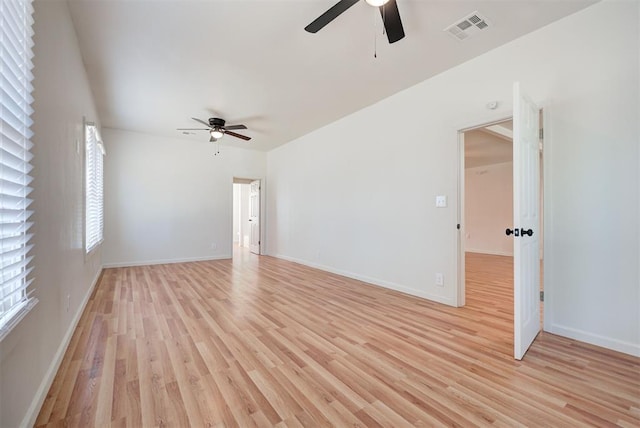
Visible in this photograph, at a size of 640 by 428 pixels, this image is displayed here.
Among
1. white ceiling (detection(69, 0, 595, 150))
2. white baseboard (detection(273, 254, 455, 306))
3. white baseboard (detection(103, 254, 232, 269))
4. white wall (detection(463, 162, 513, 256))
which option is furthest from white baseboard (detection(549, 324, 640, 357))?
white baseboard (detection(103, 254, 232, 269))

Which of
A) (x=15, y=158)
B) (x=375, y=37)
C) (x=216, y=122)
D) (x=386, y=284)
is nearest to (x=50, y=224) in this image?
(x=15, y=158)

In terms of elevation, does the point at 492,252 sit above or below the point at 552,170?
below

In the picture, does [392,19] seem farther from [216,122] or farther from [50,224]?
[216,122]

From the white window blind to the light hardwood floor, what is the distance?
0.71m

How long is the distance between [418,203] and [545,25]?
2.01 m

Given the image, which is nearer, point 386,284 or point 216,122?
point 386,284

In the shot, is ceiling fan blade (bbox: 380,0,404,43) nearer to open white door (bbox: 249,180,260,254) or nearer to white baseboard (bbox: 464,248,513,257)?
open white door (bbox: 249,180,260,254)

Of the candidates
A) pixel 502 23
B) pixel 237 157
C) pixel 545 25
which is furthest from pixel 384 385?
pixel 237 157

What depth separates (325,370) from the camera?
6.09ft

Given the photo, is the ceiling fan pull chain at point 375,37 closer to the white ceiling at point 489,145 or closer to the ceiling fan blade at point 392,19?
the ceiling fan blade at point 392,19

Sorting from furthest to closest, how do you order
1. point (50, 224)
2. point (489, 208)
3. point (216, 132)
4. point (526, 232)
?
point (489, 208)
point (216, 132)
point (526, 232)
point (50, 224)

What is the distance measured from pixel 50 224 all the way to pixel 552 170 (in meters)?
3.90

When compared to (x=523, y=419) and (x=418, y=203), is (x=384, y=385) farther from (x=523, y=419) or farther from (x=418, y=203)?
(x=418, y=203)

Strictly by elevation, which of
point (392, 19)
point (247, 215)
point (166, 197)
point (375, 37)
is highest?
point (375, 37)
